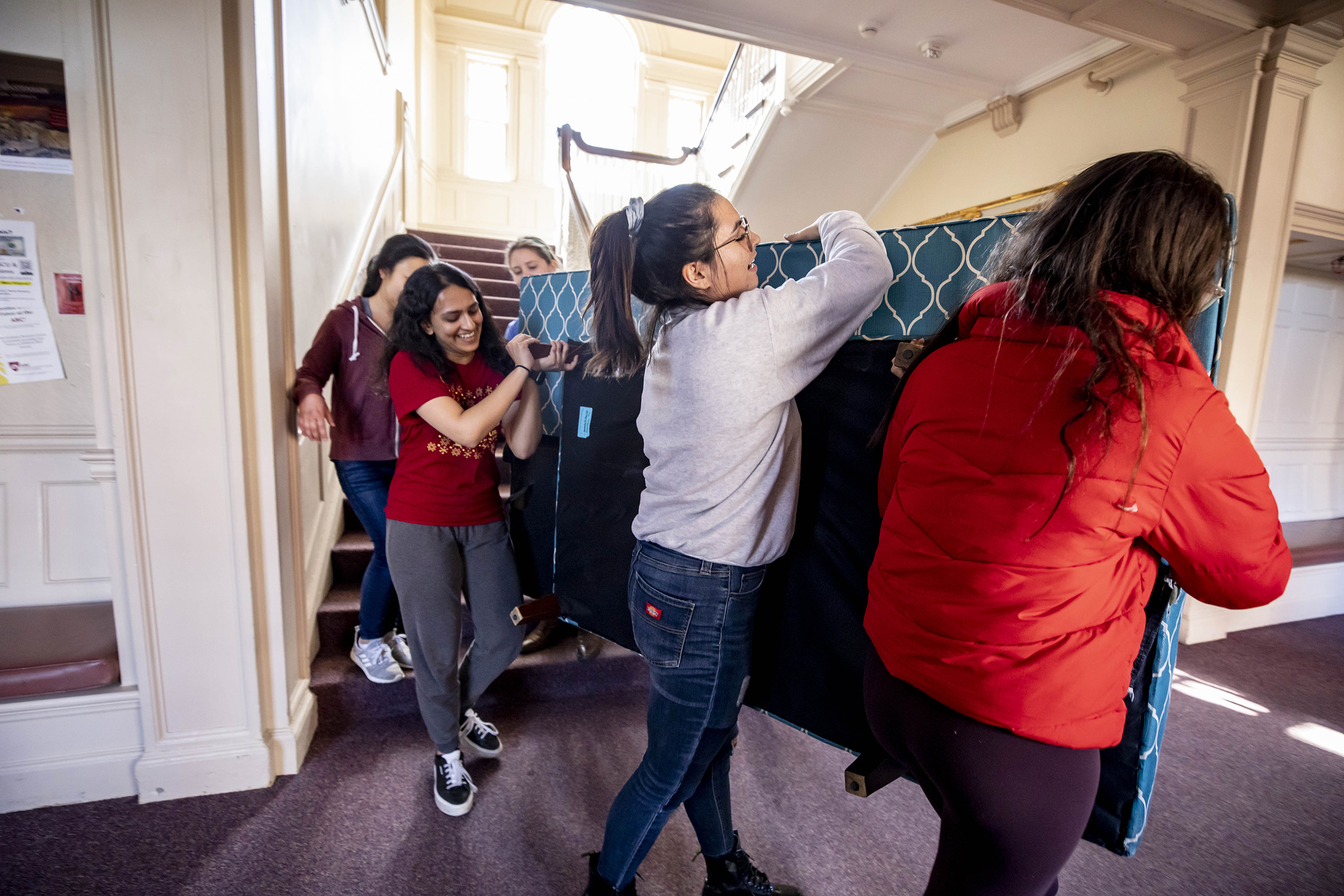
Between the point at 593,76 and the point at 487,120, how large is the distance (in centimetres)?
158

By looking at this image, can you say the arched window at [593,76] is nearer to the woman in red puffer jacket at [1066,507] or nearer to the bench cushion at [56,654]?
the bench cushion at [56,654]

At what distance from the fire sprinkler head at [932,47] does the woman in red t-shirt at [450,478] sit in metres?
3.52

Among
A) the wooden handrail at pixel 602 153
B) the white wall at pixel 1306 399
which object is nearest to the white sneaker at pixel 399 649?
the wooden handrail at pixel 602 153

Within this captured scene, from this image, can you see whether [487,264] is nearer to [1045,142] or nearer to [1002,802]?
[1045,142]

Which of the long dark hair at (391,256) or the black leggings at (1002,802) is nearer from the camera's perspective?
the black leggings at (1002,802)

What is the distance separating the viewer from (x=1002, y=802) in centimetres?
77

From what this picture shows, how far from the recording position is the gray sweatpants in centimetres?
165

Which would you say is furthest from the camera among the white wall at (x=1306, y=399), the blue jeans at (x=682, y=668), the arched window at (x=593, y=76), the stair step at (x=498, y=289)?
the arched window at (x=593, y=76)

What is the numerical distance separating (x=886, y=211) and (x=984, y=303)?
5.21 metres

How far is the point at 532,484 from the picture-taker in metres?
1.97

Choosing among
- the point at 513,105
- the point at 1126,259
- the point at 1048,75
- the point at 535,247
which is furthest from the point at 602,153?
the point at 1126,259

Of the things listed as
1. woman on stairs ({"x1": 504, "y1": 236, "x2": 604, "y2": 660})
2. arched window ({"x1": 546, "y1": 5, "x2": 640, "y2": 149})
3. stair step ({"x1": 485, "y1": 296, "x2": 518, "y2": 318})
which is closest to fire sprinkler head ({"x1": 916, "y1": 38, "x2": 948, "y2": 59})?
woman on stairs ({"x1": 504, "y1": 236, "x2": 604, "y2": 660})

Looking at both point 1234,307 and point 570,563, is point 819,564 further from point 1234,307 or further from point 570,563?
point 1234,307

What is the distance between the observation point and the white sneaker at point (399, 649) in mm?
2295
